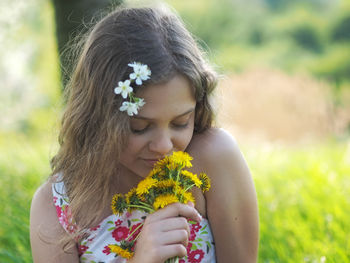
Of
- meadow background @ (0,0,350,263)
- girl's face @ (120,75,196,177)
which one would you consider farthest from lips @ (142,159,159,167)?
meadow background @ (0,0,350,263)

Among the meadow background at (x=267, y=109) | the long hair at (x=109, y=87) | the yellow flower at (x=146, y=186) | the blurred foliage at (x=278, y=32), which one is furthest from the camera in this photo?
the blurred foliage at (x=278, y=32)

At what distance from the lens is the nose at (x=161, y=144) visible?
1.58m

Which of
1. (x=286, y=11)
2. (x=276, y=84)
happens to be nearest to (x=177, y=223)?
(x=276, y=84)

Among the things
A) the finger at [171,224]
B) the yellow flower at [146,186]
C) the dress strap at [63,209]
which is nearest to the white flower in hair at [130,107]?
the yellow flower at [146,186]

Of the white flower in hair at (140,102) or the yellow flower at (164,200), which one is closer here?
the yellow flower at (164,200)

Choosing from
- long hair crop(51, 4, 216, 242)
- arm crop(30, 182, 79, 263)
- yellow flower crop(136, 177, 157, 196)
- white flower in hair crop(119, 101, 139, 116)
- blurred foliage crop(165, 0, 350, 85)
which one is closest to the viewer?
yellow flower crop(136, 177, 157, 196)

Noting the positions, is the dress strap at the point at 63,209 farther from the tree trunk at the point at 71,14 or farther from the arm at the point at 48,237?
the tree trunk at the point at 71,14

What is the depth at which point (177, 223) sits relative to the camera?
4.92 ft

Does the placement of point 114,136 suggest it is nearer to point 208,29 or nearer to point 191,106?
point 191,106

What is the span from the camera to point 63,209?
185 cm

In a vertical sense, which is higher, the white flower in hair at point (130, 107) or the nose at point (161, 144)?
the white flower in hair at point (130, 107)

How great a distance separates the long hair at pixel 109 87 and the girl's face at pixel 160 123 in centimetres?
3

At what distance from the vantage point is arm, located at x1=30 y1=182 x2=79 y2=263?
5.95ft

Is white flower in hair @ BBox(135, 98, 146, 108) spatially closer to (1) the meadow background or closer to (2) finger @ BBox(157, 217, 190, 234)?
(2) finger @ BBox(157, 217, 190, 234)
